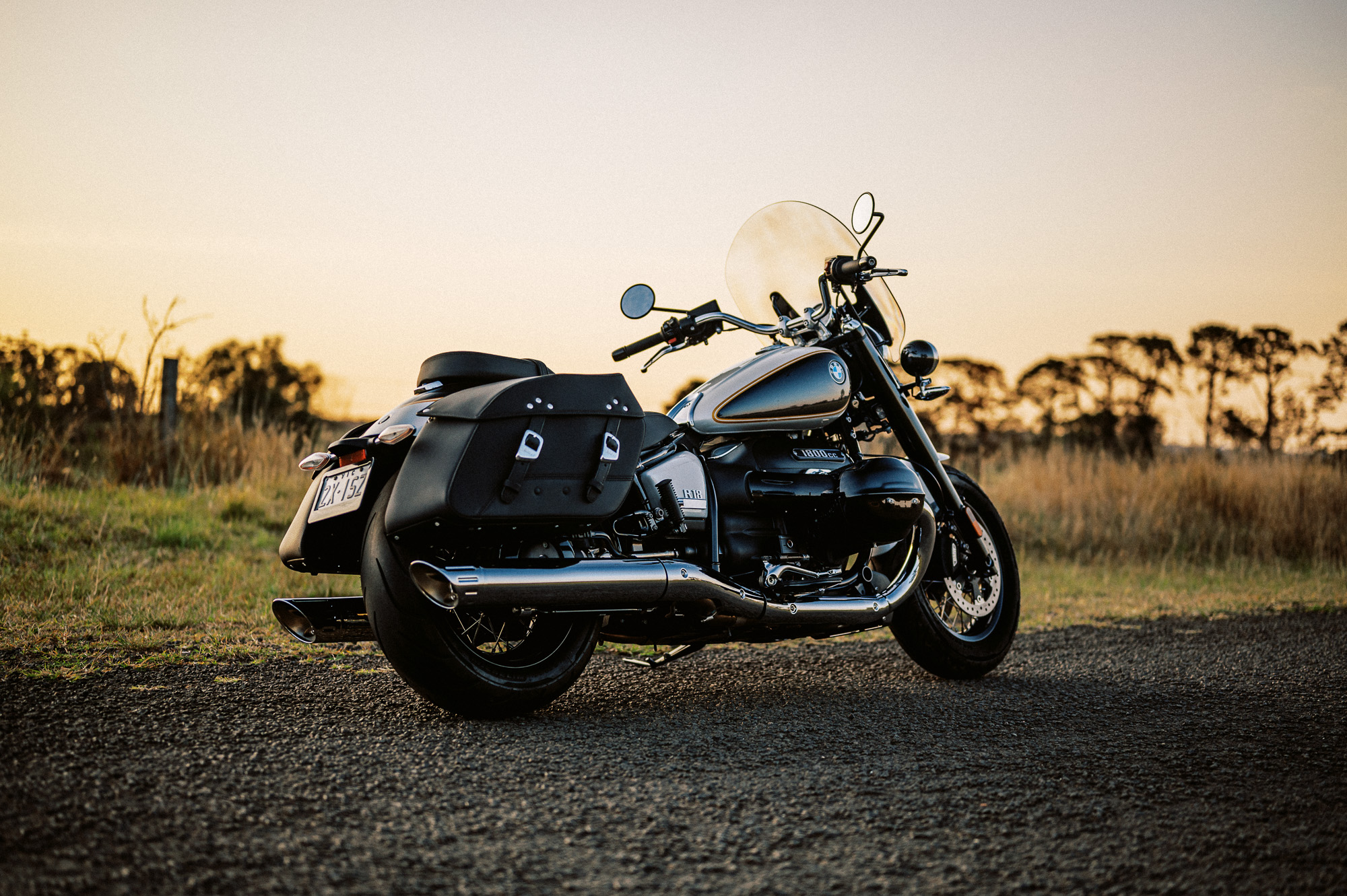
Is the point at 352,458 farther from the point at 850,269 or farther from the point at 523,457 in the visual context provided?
the point at 850,269

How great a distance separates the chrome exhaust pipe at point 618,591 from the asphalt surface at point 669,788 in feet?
1.12

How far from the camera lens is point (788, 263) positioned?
4.74m

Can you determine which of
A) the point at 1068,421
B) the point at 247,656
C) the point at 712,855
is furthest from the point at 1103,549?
the point at 1068,421

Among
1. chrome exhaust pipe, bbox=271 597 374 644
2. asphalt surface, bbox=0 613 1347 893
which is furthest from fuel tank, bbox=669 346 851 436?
chrome exhaust pipe, bbox=271 597 374 644

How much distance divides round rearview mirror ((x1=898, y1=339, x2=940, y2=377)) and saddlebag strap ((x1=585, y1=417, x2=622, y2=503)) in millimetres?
1859

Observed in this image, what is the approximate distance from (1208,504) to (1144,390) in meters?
20.8

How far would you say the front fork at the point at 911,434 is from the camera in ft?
14.4

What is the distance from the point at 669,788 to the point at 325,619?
1321 millimetres

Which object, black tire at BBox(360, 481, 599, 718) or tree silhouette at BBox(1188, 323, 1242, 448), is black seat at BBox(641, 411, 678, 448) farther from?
tree silhouette at BBox(1188, 323, 1242, 448)

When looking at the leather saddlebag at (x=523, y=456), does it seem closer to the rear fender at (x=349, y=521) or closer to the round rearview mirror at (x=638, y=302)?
the rear fender at (x=349, y=521)

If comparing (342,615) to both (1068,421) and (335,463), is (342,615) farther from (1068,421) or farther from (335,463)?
(1068,421)

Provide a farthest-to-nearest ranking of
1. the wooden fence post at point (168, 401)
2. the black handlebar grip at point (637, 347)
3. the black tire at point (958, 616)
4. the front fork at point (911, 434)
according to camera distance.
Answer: the wooden fence post at point (168, 401) < the front fork at point (911, 434) < the black tire at point (958, 616) < the black handlebar grip at point (637, 347)

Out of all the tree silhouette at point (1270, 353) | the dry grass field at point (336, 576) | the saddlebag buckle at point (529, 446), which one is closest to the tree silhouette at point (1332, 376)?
the tree silhouette at point (1270, 353)

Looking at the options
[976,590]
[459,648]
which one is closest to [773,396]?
[976,590]
